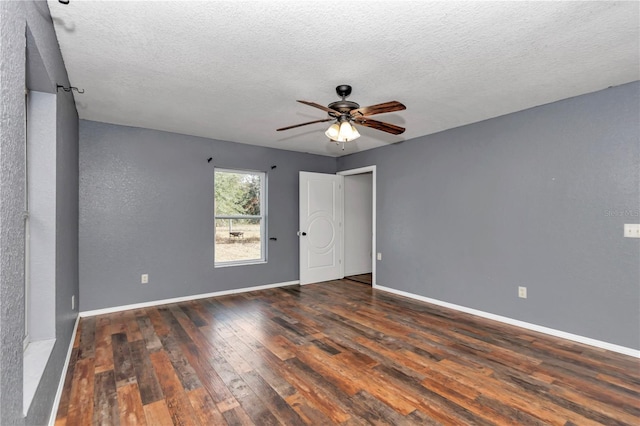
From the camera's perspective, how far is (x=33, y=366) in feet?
5.31

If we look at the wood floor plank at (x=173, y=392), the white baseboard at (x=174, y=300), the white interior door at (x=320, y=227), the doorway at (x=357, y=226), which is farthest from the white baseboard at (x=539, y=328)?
the wood floor plank at (x=173, y=392)

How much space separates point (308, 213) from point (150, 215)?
250 cm

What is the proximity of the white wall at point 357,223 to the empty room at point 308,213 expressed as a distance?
1.01 m

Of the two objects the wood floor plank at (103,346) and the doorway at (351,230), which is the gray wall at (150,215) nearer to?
the wood floor plank at (103,346)

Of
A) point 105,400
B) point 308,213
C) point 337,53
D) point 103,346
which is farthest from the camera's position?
point 308,213

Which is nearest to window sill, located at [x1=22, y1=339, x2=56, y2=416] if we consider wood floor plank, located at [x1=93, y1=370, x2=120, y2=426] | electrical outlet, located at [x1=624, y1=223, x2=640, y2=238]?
wood floor plank, located at [x1=93, y1=370, x2=120, y2=426]

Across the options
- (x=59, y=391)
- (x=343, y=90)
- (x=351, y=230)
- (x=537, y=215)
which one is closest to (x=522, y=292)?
(x=537, y=215)

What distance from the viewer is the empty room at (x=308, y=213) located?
6.26ft

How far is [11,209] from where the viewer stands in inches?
44.4

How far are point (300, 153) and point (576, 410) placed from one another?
4.86 metres

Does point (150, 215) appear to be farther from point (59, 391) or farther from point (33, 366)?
point (33, 366)

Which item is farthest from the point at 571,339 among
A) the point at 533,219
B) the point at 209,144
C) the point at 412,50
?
the point at 209,144

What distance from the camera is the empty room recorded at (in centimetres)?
191

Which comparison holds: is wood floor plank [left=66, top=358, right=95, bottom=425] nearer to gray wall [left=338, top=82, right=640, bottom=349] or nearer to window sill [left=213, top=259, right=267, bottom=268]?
window sill [left=213, top=259, right=267, bottom=268]
